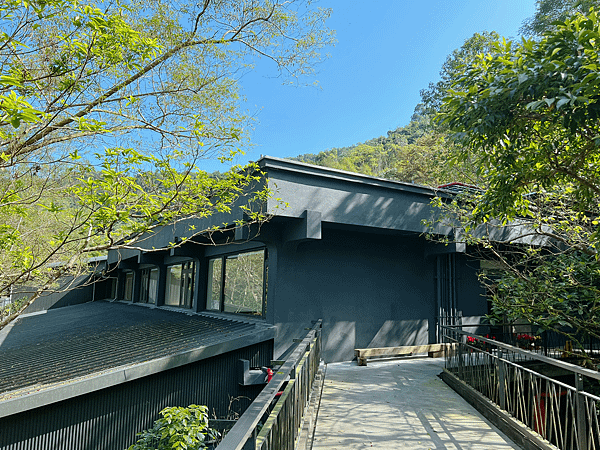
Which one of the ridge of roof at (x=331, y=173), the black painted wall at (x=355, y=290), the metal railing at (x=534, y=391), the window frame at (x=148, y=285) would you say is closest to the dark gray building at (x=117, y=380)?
the black painted wall at (x=355, y=290)

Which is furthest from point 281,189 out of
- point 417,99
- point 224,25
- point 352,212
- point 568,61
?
point 417,99

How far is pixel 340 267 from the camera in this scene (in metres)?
9.59

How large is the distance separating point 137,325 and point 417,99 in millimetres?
33654

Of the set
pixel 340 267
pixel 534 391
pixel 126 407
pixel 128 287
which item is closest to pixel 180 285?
pixel 340 267

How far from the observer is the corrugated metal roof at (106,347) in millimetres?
6320

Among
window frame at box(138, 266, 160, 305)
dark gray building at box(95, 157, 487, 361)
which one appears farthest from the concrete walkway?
window frame at box(138, 266, 160, 305)

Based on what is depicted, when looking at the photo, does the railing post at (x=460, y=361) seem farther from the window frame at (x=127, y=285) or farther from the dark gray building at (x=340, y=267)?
the window frame at (x=127, y=285)

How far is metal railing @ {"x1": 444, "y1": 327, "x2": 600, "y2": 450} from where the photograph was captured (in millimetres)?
3682

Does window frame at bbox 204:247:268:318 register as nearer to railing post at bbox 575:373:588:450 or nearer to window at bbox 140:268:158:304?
window at bbox 140:268:158:304

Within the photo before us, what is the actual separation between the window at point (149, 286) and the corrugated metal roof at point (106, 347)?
4.64 meters

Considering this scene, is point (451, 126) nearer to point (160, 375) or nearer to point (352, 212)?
point (352, 212)

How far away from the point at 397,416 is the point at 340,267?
4.47 meters

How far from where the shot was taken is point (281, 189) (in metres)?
7.96

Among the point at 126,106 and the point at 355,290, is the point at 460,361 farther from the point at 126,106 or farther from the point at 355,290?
the point at 126,106
